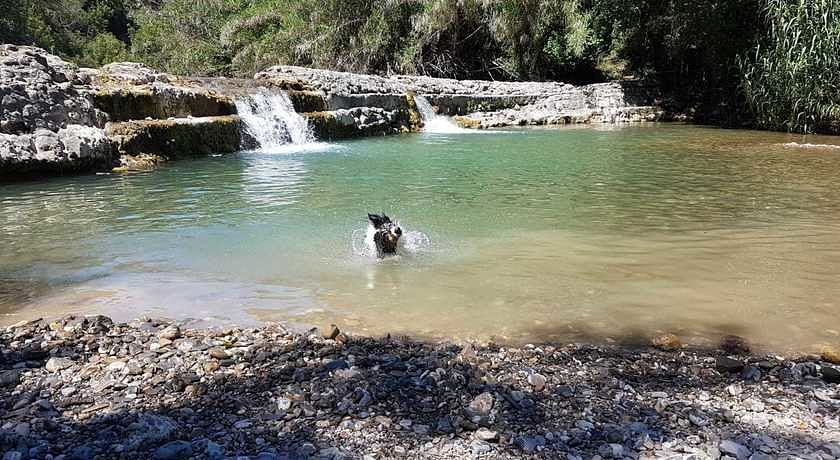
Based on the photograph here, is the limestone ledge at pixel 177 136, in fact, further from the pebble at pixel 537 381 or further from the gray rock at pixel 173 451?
the pebble at pixel 537 381

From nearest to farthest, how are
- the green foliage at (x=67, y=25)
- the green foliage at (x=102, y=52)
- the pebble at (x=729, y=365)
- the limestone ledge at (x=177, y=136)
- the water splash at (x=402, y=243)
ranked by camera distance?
1. the pebble at (x=729, y=365)
2. the water splash at (x=402, y=243)
3. the limestone ledge at (x=177, y=136)
4. the green foliage at (x=67, y=25)
5. the green foliage at (x=102, y=52)

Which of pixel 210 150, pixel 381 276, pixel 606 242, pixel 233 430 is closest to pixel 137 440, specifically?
pixel 233 430

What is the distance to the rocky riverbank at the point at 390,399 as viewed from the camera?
90.7 inches

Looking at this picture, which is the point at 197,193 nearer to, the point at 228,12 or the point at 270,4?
the point at 270,4

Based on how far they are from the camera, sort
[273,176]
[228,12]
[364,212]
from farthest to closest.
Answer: [228,12] → [273,176] → [364,212]

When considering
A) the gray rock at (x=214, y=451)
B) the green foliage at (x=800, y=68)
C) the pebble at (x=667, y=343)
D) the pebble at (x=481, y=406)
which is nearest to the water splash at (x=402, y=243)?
the pebble at (x=667, y=343)

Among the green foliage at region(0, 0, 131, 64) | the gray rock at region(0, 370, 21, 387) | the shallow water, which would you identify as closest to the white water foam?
the shallow water

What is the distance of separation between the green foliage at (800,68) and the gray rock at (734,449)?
1450 centimetres

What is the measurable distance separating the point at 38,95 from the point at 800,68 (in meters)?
15.2

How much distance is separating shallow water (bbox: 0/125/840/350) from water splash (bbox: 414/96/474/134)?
27.5 feet

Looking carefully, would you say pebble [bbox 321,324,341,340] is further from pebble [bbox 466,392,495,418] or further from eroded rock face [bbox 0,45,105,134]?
eroded rock face [bbox 0,45,105,134]

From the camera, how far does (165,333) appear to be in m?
3.42

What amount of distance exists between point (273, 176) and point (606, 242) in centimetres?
560

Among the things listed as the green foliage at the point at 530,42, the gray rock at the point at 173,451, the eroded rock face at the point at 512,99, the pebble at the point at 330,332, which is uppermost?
the green foliage at the point at 530,42
